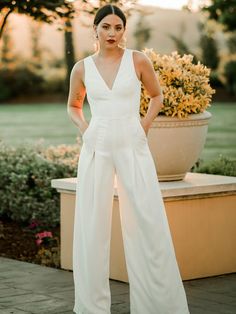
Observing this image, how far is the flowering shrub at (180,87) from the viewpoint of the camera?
615 cm

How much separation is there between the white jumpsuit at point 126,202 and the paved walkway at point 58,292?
1.51 ft

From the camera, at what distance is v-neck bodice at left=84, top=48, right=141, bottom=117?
473 cm

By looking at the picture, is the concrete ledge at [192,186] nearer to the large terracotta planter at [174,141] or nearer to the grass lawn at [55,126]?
the large terracotta planter at [174,141]

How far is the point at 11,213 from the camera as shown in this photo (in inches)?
342

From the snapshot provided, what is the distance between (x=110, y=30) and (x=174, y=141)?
64.2 inches

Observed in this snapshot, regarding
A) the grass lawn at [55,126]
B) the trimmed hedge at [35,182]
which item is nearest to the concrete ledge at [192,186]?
the trimmed hedge at [35,182]

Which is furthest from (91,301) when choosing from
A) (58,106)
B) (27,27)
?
(27,27)

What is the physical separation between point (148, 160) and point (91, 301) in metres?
0.87

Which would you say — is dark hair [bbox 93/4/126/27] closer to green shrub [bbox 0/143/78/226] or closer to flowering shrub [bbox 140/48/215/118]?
flowering shrub [bbox 140/48/215/118]

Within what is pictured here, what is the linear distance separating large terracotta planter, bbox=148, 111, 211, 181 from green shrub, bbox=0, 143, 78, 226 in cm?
221

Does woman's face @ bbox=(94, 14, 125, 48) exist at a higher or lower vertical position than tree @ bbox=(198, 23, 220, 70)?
higher

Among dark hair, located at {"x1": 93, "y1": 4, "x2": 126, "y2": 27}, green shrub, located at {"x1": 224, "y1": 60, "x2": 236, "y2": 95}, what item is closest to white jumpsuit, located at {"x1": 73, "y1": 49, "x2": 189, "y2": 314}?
dark hair, located at {"x1": 93, "y1": 4, "x2": 126, "y2": 27}

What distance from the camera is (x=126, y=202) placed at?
4.78m

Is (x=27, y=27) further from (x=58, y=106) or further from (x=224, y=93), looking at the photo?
(x=224, y=93)
